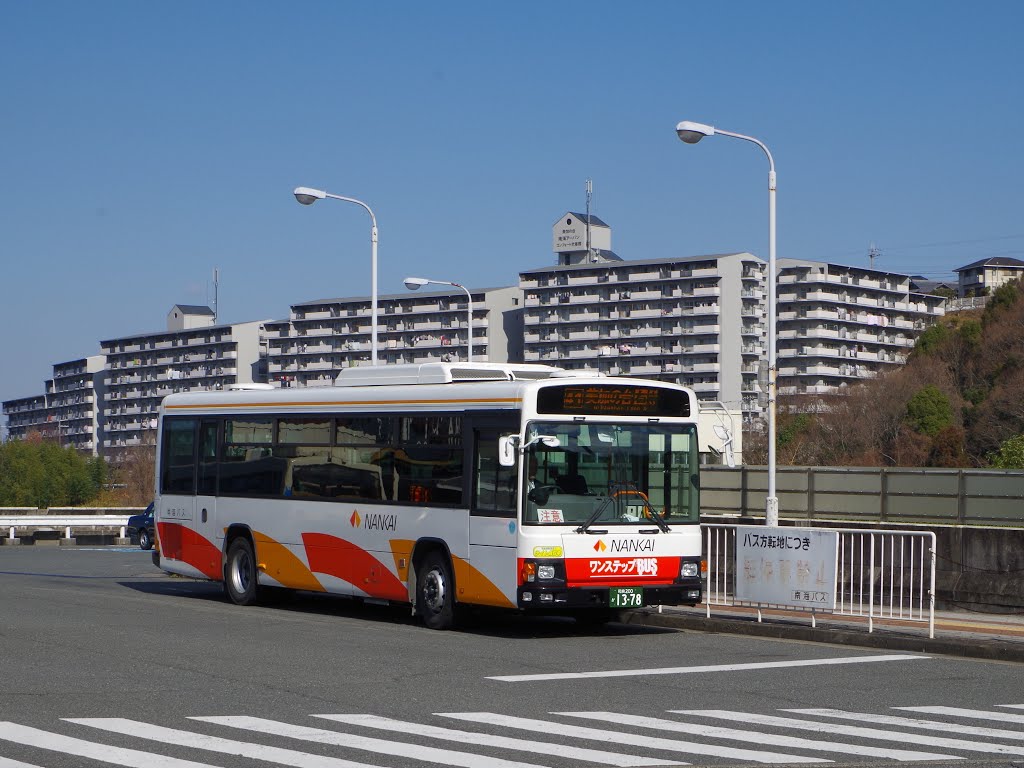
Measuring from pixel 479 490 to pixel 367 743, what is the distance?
7.67 meters

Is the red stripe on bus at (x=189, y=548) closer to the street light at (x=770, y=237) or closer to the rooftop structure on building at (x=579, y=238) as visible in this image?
the street light at (x=770, y=237)

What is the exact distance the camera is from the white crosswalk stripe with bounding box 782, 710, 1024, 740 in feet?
32.2

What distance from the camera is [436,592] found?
1747 cm

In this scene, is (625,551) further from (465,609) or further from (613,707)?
(613,707)

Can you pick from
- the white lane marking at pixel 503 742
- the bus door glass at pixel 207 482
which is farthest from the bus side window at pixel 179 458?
the white lane marking at pixel 503 742

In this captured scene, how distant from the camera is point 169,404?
23234 millimetres

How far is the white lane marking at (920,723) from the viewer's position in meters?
9.82

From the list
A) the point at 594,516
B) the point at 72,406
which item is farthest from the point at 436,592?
the point at 72,406

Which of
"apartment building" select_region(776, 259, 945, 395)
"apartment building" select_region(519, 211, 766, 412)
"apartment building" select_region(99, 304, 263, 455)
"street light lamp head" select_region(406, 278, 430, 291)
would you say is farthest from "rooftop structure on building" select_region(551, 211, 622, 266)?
"street light lamp head" select_region(406, 278, 430, 291)

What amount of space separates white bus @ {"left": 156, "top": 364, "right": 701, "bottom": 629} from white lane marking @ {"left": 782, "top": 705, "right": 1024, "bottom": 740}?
5506mm

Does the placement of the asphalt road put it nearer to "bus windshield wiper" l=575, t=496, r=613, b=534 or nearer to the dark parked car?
"bus windshield wiper" l=575, t=496, r=613, b=534

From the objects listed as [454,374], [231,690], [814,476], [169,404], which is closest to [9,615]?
[169,404]

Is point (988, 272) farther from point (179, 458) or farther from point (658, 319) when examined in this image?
point (179, 458)

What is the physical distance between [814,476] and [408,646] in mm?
10006
